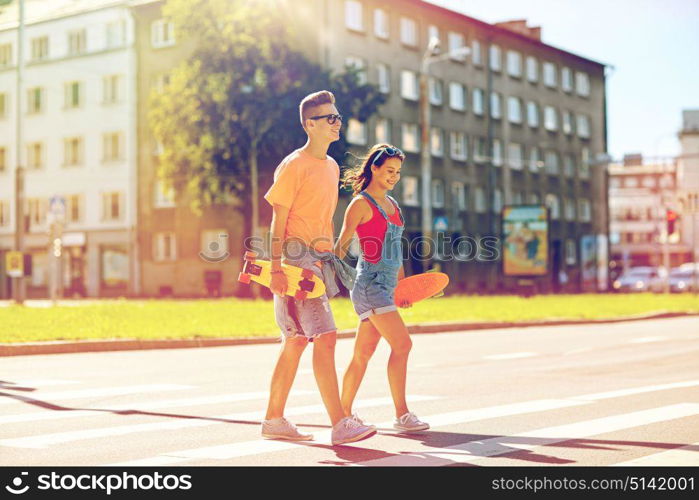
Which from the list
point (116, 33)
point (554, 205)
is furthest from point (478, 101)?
point (116, 33)

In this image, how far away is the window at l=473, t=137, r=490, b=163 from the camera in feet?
208

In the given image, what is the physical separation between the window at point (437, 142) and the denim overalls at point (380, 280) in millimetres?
52001

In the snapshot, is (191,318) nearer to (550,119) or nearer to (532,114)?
(532,114)

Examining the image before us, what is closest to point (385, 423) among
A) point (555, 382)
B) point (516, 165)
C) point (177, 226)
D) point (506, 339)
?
point (555, 382)

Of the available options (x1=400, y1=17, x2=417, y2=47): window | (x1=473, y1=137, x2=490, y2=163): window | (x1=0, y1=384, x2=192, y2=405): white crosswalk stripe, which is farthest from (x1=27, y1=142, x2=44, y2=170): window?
(x1=0, y1=384, x2=192, y2=405): white crosswalk stripe

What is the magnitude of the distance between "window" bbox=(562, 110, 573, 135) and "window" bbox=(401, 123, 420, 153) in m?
16.4

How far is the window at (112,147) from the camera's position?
56750 millimetres

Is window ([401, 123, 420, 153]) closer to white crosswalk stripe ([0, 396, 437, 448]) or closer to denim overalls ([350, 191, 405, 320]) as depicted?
white crosswalk stripe ([0, 396, 437, 448])

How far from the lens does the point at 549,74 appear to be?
7075cm

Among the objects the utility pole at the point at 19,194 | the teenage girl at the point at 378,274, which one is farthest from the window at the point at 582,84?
the teenage girl at the point at 378,274

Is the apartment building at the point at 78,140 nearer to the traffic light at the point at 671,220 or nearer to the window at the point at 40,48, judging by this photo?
the window at the point at 40,48

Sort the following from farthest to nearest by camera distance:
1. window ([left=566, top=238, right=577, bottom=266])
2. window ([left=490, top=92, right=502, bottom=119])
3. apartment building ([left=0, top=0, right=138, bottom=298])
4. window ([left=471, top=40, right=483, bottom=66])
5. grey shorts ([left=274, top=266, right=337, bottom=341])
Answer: window ([left=566, top=238, right=577, bottom=266]) < window ([left=490, top=92, right=502, bottom=119]) < window ([left=471, top=40, right=483, bottom=66]) < apartment building ([left=0, top=0, right=138, bottom=298]) < grey shorts ([left=274, top=266, right=337, bottom=341])
